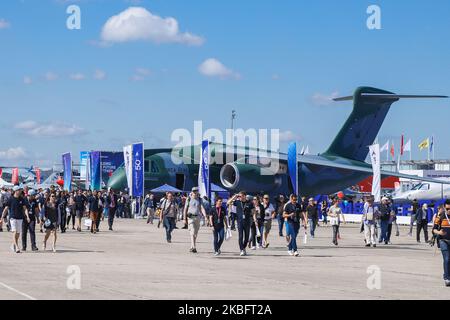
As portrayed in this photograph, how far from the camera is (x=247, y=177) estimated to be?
5191 centimetres

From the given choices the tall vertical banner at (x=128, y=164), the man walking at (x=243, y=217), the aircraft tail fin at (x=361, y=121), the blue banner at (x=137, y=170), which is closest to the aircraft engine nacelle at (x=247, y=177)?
the blue banner at (x=137, y=170)

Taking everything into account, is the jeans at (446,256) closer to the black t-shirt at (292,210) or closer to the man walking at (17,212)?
the black t-shirt at (292,210)

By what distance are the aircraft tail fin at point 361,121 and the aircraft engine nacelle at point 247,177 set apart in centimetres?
589

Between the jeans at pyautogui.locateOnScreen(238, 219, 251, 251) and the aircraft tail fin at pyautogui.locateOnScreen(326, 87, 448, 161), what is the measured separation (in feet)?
114

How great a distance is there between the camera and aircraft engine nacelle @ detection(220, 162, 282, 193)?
5172 centimetres

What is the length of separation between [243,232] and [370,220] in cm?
588

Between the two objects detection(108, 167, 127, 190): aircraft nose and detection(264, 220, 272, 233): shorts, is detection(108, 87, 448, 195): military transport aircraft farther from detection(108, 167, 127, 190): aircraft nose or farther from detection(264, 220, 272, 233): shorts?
detection(264, 220, 272, 233): shorts

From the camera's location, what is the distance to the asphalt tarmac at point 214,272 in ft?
44.8

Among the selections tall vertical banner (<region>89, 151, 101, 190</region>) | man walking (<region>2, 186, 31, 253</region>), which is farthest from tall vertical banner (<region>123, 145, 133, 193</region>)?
man walking (<region>2, 186, 31, 253</region>)
